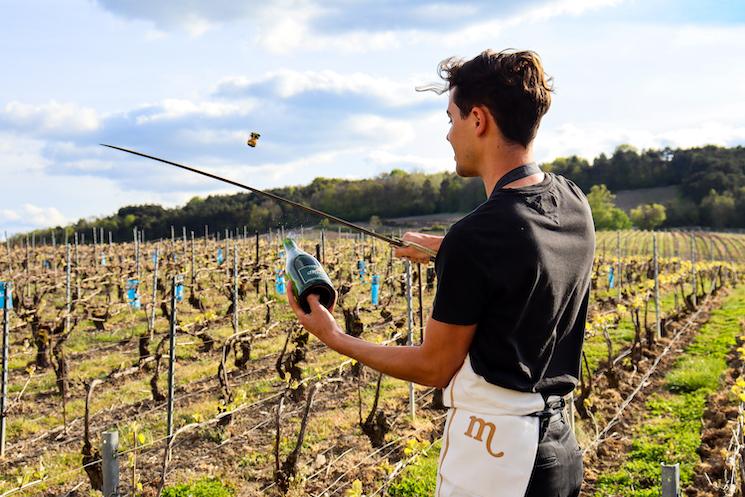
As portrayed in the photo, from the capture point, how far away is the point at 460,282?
1.61 meters

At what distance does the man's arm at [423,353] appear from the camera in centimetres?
168

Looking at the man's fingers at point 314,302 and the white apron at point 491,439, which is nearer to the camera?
the white apron at point 491,439

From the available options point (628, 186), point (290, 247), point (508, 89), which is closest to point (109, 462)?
point (290, 247)

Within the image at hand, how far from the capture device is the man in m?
1.62

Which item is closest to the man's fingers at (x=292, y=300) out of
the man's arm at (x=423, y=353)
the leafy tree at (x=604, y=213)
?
the man's arm at (x=423, y=353)

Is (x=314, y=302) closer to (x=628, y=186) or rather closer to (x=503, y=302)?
(x=503, y=302)

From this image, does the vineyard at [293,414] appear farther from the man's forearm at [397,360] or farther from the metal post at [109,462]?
the man's forearm at [397,360]

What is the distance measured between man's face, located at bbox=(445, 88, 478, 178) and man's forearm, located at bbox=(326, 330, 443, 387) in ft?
1.69

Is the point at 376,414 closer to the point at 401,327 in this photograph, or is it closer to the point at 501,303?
the point at 401,327

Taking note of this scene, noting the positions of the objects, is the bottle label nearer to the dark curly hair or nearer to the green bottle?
the green bottle

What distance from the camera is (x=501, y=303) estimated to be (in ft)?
5.38

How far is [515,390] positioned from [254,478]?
464 cm

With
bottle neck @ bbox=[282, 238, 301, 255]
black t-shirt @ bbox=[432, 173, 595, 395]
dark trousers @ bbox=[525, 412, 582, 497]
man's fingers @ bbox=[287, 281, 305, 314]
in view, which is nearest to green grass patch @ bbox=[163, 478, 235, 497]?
bottle neck @ bbox=[282, 238, 301, 255]

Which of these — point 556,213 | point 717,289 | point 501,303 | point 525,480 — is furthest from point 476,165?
point 717,289
